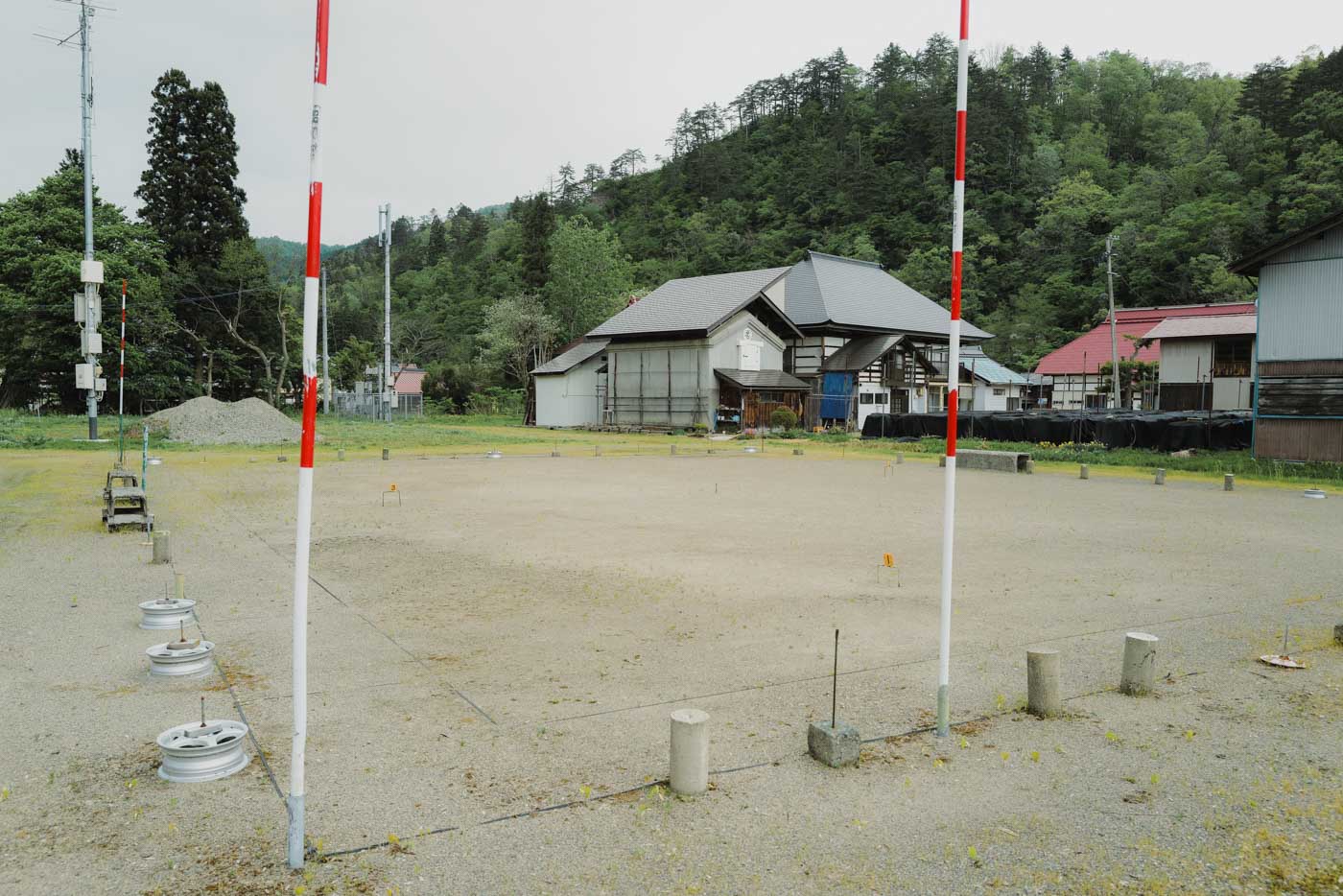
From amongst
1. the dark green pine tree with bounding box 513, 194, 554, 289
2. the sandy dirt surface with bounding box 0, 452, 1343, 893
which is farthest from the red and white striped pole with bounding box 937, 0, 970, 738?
the dark green pine tree with bounding box 513, 194, 554, 289

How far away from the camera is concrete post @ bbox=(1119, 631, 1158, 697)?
Answer: 5066mm

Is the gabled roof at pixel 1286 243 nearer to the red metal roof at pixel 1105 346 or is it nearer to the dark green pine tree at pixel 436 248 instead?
the red metal roof at pixel 1105 346

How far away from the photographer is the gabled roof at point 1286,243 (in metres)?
20.0

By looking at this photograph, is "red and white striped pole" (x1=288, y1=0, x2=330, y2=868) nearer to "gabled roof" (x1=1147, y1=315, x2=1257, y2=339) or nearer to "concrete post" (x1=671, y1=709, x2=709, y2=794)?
"concrete post" (x1=671, y1=709, x2=709, y2=794)

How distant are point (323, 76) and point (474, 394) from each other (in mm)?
52653

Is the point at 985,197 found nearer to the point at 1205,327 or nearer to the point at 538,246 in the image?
the point at 1205,327

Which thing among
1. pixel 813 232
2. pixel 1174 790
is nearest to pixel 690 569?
pixel 1174 790

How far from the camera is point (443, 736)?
4.42 m

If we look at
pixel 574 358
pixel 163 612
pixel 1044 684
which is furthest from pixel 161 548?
pixel 574 358

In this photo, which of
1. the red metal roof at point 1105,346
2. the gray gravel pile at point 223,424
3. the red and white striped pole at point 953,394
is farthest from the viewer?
the red metal roof at point 1105,346

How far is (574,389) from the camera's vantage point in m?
44.9

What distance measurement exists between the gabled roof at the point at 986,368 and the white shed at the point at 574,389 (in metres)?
21.3

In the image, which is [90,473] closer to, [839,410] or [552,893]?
[552,893]

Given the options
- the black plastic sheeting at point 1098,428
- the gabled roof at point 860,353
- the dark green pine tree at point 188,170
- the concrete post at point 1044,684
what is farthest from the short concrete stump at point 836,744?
the dark green pine tree at point 188,170
